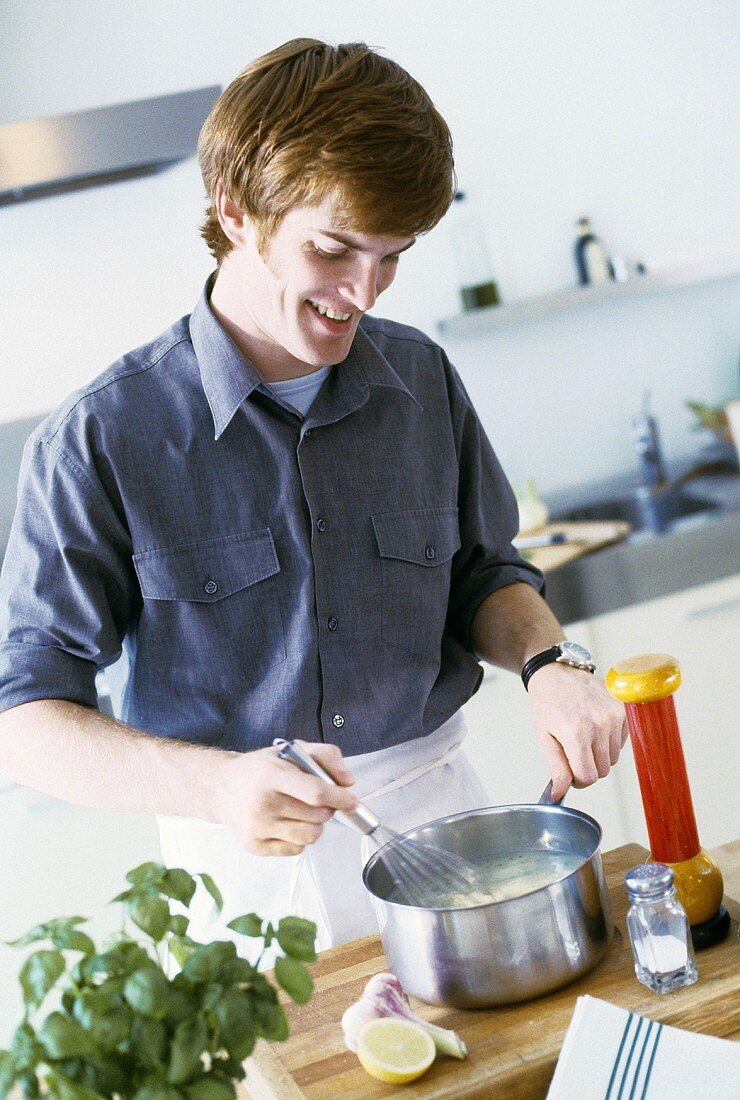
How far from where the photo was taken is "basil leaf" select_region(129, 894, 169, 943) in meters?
0.71

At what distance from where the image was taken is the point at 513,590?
Result: 1.42 meters

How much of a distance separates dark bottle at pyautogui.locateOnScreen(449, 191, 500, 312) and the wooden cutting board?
559 mm

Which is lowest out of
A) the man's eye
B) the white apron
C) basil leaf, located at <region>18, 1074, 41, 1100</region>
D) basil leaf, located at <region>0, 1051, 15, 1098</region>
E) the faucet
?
the faucet

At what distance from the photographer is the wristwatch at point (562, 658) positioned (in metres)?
1.21

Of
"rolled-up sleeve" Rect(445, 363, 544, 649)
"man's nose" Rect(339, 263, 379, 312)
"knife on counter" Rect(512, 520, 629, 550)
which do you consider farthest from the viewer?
"knife on counter" Rect(512, 520, 629, 550)

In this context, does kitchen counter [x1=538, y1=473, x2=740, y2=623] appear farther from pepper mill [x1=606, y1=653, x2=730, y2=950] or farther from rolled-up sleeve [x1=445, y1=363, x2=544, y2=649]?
pepper mill [x1=606, y1=653, x2=730, y2=950]

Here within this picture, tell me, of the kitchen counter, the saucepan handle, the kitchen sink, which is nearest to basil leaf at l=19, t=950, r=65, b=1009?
the saucepan handle

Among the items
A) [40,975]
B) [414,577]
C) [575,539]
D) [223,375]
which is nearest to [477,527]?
[414,577]

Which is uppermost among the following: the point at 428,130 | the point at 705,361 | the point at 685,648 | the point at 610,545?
the point at 428,130

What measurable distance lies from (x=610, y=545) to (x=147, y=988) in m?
2.12

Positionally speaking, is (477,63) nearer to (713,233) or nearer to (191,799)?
(713,233)

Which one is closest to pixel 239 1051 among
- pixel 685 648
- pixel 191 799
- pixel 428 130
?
pixel 191 799

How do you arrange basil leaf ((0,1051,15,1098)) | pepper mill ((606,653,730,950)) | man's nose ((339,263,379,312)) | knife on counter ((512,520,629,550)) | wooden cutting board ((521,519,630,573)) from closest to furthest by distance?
basil leaf ((0,1051,15,1098)), pepper mill ((606,653,730,950)), man's nose ((339,263,379,312)), wooden cutting board ((521,519,630,573)), knife on counter ((512,520,629,550))

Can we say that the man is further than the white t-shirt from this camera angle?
No
